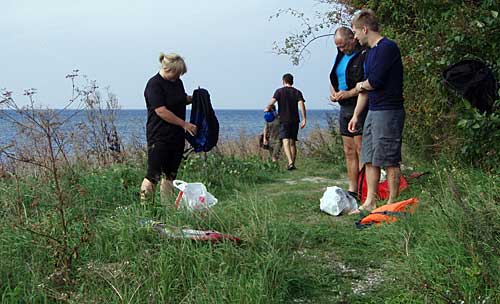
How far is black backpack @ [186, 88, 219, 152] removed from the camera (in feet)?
21.1

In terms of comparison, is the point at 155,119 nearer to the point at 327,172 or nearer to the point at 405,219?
the point at 405,219

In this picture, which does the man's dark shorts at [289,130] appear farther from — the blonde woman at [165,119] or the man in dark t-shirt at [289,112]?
the blonde woman at [165,119]

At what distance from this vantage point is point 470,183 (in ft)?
17.4

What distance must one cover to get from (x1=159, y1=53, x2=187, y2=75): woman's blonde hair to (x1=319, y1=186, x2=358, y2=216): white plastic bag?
5.97 feet

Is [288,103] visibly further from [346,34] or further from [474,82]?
[474,82]

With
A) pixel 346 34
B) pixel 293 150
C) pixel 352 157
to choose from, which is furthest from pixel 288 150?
pixel 346 34

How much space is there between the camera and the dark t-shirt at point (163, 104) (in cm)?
568

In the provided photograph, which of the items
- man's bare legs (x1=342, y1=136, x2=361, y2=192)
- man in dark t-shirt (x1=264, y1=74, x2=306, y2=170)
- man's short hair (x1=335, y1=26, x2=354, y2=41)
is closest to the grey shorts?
man's bare legs (x1=342, y1=136, x2=361, y2=192)

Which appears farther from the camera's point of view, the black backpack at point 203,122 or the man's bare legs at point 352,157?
the black backpack at point 203,122

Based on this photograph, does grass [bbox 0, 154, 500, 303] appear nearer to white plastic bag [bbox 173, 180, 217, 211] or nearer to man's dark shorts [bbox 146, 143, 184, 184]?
white plastic bag [bbox 173, 180, 217, 211]

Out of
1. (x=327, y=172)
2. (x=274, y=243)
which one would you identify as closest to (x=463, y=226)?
(x=274, y=243)

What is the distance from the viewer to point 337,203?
5.64 m

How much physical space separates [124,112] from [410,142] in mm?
4195

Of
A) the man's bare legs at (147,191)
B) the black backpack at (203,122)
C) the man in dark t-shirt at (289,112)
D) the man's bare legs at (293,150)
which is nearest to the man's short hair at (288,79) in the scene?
the man in dark t-shirt at (289,112)
